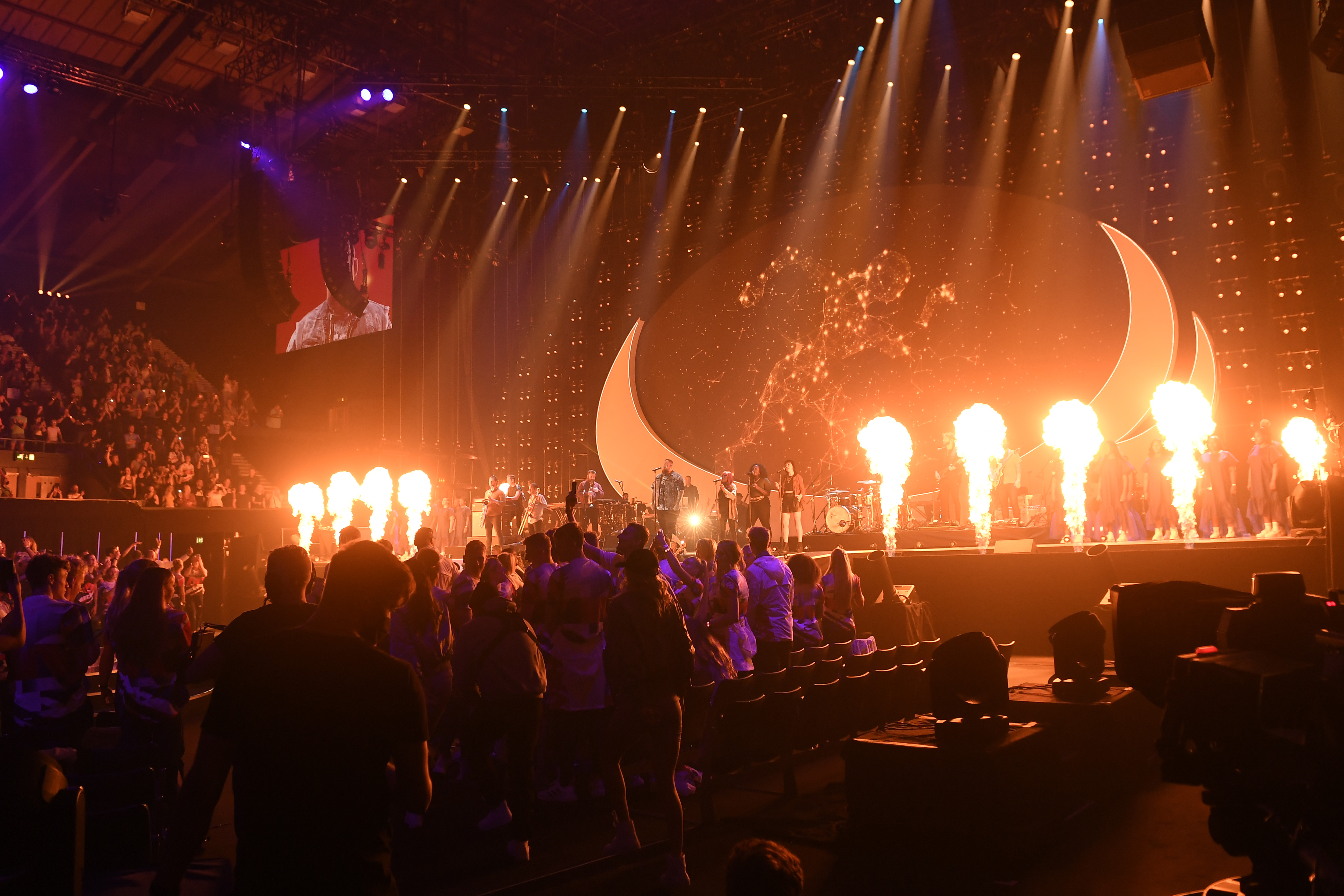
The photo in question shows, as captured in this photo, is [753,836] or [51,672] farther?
[753,836]

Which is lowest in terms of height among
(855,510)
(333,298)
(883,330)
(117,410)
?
(855,510)

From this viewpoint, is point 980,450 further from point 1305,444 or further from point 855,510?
point 1305,444

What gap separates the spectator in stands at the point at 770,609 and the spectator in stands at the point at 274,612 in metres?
3.39

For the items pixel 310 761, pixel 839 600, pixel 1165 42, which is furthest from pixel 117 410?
pixel 310 761

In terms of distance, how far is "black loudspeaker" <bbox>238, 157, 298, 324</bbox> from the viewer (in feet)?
52.2

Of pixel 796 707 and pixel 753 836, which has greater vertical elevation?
pixel 796 707

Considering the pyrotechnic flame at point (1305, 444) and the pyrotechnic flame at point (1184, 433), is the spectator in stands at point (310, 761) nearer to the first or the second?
the pyrotechnic flame at point (1184, 433)

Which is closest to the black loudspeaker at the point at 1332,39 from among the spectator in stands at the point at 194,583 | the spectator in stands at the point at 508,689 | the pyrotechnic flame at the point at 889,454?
the spectator in stands at the point at 508,689

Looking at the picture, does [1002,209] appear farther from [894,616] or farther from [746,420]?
[894,616]

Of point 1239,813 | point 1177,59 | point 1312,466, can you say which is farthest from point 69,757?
point 1312,466

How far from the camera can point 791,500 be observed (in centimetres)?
1589

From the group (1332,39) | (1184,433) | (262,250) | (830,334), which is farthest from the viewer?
(830,334)

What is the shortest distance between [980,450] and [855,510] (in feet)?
8.20

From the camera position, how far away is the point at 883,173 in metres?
17.2
